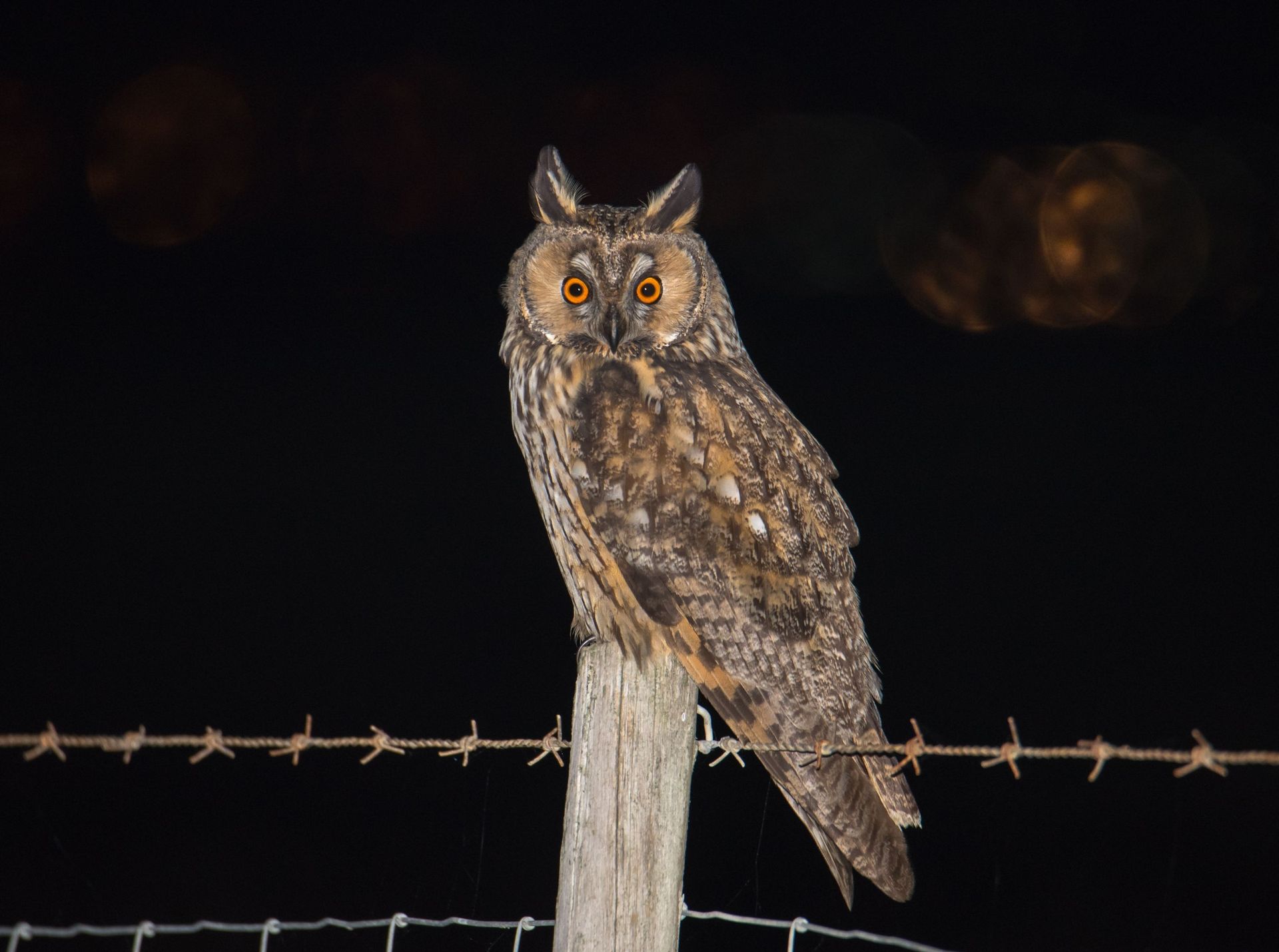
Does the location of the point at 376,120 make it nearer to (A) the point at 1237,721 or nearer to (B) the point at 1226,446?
(B) the point at 1226,446

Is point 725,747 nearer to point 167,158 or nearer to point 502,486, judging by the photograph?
point 502,486

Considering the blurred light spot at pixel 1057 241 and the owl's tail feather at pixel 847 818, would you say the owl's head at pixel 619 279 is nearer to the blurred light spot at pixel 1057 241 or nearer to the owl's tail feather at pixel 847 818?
the owl's tail feather at pixel 847 818

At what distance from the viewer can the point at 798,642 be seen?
2.32 m

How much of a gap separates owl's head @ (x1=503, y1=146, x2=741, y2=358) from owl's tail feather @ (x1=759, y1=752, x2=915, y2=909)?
1.01 metres

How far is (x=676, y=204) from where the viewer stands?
114 inches

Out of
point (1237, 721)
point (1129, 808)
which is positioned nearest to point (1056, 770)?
point (1129, 808)

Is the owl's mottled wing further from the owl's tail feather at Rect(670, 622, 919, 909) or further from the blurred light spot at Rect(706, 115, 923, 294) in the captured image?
the blurred light spot at Rect(706, 115, 923, 294)

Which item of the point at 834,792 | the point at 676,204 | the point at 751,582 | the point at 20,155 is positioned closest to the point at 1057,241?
the point at 20,155

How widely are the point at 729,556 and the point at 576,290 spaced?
0.84 meters

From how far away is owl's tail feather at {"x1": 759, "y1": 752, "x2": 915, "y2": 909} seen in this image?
216cm

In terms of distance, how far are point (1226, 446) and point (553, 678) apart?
899cm

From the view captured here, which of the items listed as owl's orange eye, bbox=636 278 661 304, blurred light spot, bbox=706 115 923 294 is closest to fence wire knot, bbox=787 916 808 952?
owl's orange eye, bbox=636 278 661 304

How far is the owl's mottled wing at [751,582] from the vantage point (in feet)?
7.23

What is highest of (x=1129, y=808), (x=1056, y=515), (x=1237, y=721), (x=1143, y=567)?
(x=1056, y=515)
